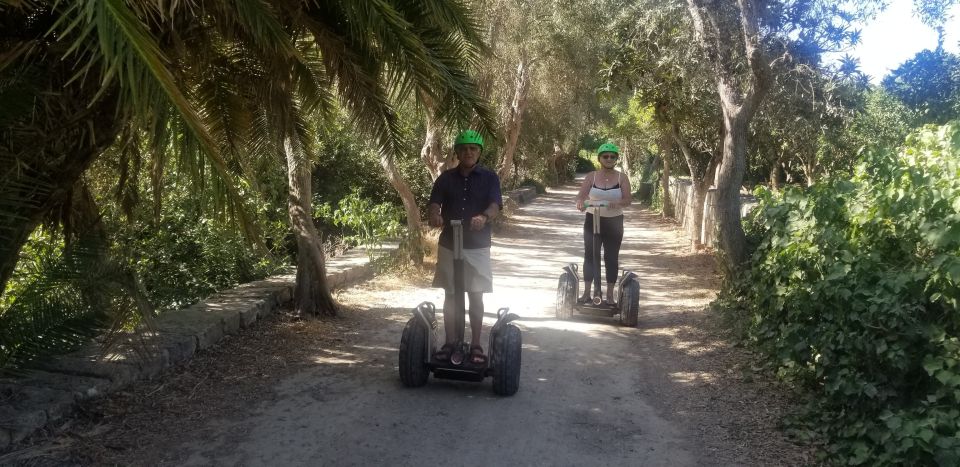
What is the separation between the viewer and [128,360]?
5.15 metres

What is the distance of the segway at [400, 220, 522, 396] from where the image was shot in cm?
523

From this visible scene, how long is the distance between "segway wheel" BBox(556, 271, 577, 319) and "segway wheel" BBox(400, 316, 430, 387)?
2947 millimetres

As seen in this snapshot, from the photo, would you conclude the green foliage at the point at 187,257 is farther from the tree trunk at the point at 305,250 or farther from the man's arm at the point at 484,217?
the man's arm at the point at 484,217

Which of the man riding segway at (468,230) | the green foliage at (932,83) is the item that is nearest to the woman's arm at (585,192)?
the man riding segway at (468,230)

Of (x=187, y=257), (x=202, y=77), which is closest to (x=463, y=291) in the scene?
(x=202, y=77)

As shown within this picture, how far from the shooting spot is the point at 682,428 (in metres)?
4.82

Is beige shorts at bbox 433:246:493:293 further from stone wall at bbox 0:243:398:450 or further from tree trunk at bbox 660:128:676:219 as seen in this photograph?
tree trunk at bbox 660:128:676:219

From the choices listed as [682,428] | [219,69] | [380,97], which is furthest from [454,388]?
[219,69]

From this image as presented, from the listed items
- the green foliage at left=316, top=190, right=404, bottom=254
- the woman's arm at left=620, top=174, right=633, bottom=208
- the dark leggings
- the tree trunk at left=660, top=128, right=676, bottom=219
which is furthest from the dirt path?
the tree trunk at left=660, top=128, right=676, bottom=219

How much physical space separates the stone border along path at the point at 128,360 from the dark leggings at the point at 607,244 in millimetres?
3182

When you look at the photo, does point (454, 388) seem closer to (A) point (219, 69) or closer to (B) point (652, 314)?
(A) point (219, 69)

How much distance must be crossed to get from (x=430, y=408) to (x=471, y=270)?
3.36ft

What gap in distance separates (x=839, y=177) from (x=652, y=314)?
3040 millimetres

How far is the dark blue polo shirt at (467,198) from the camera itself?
551 cm
